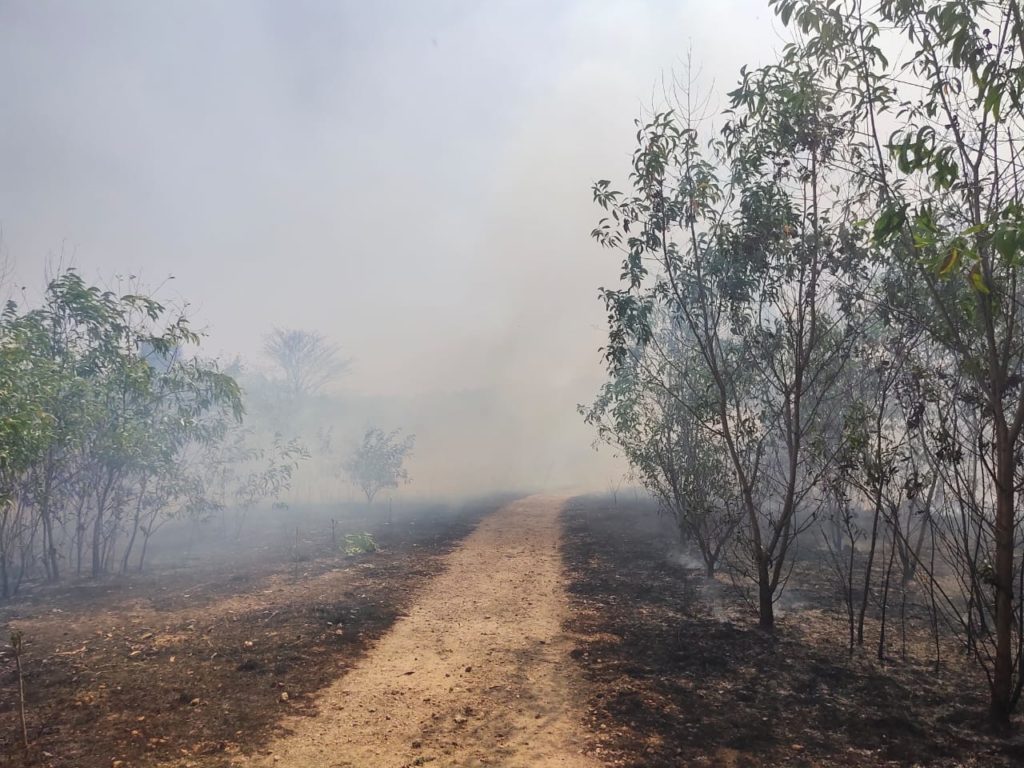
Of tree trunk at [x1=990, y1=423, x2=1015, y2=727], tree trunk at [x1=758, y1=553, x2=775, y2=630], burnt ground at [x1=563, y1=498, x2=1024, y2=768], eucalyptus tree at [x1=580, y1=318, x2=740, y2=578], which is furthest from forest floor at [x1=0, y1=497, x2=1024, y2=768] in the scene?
eucalyptus tree at [x1=580, y1=318, x2=740, y2=578]

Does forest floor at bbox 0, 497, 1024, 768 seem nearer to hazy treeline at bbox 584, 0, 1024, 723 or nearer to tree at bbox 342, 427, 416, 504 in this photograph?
hazy treeline at bbox 584, 0, 1024, 723

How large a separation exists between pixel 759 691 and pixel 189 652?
25.8 ft

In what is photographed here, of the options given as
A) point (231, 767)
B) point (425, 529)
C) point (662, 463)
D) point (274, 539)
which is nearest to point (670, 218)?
point (662, 463)

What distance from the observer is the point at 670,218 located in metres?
9.27

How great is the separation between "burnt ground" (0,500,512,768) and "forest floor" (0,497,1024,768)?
0.13 feet

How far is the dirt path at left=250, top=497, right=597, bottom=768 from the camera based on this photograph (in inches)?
222

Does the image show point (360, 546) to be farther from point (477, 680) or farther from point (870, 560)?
point (870, 560)

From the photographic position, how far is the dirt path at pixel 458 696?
5.64m

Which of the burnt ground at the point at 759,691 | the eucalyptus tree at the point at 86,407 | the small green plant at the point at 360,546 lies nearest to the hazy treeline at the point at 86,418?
the eucalyptus tree at the point at 86,407

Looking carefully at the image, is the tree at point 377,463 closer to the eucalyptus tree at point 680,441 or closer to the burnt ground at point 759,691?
the eucalyptus tree at point 680,441

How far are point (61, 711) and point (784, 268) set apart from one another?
11.1m

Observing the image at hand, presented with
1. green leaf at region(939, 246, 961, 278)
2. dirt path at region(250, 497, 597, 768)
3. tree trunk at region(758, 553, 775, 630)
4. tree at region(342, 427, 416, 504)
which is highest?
green leaf at region(939, 246, 961, 278)

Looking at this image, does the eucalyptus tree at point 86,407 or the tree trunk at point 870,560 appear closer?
the tree trunk at point 870,560

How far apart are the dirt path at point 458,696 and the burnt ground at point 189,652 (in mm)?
449
